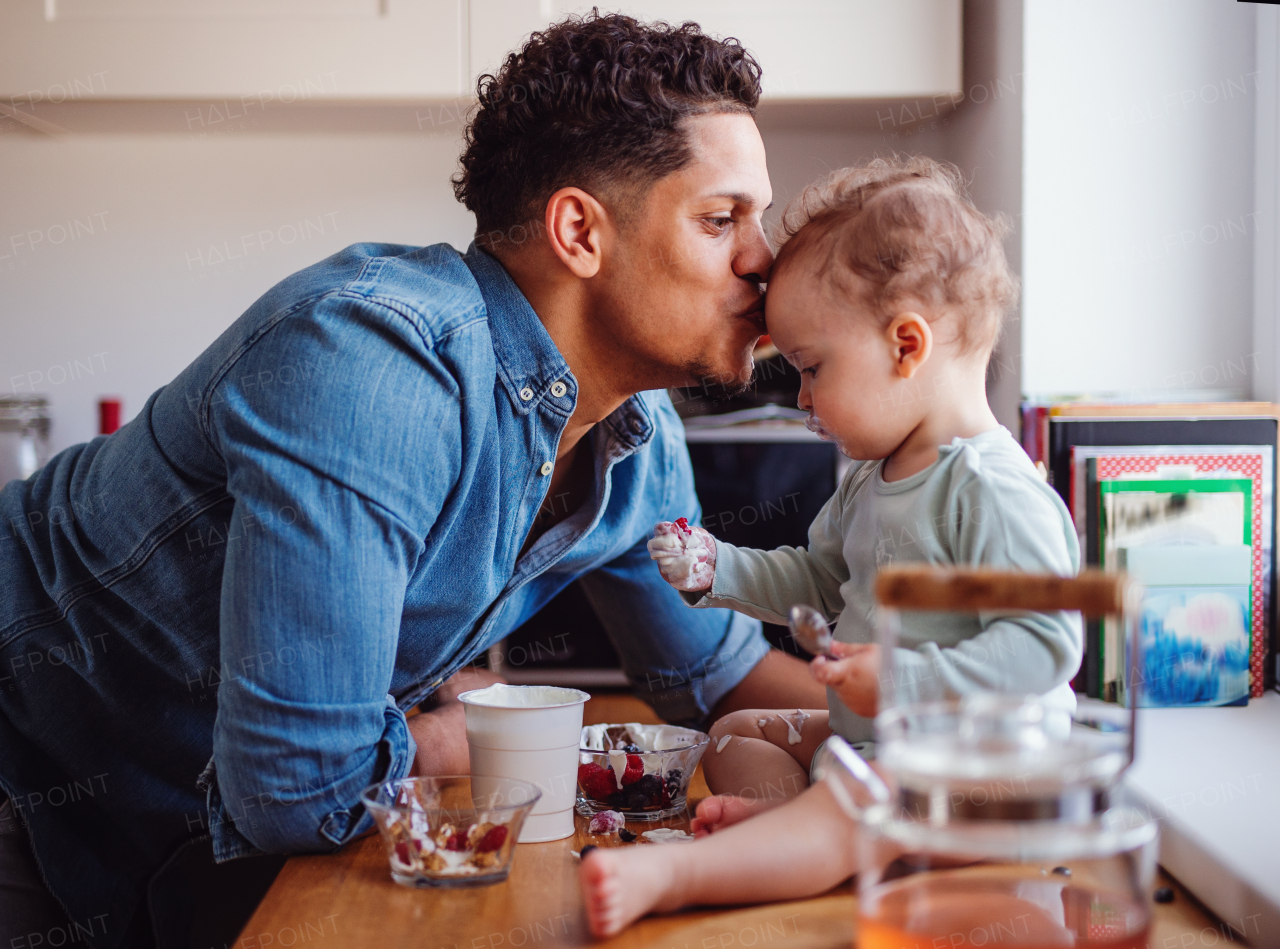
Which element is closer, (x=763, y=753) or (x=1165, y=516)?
(x=763, y=753)

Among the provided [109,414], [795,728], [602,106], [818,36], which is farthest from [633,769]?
[109,414]

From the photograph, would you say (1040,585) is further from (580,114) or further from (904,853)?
(580,114)

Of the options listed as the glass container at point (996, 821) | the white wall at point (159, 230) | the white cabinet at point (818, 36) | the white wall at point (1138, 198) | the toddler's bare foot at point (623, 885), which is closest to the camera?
the glass container at point (996, 821)

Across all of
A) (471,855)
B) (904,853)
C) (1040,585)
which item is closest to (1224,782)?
(904,853)

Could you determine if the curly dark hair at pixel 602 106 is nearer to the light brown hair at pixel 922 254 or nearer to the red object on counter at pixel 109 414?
the light brown hair at pixel 922 254

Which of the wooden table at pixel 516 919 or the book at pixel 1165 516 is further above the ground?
the book at pixel 1165 516

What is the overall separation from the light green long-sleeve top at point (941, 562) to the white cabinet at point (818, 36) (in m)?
1.11

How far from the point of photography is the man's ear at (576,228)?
104 cm

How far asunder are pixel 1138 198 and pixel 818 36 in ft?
2.08

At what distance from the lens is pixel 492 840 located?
695mm

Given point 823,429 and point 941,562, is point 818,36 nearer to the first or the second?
point 823,429

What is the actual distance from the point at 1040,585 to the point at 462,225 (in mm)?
1956

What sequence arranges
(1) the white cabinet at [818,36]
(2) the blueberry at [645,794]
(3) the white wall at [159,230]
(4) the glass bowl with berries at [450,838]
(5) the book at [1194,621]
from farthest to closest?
(3) the white wall at [159,230]
(1) the white cabinet at [818,36]
(5) the book at [1194,621]
(2) the blueberry at [645,794]
(4) the glass bowl with berries at [450,838]

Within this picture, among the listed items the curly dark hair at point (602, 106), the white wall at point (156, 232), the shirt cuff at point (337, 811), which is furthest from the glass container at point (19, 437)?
the shirt cuff at point (337, 811)
